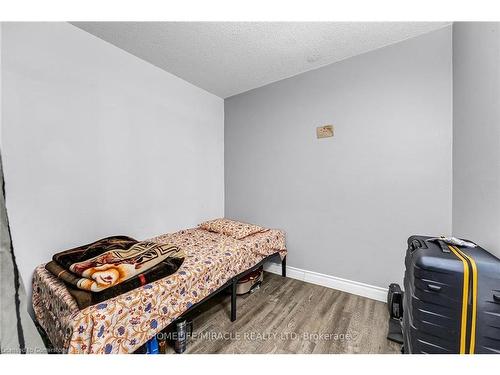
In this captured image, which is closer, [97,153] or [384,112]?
[97,153]

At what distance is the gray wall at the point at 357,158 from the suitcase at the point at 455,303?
39.4 inches

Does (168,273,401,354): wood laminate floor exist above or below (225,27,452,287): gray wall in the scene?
below

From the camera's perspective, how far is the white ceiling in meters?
1.64

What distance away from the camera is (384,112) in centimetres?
192

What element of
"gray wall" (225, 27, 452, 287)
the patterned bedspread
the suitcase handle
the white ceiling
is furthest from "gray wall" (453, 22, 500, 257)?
the patterned bedspread

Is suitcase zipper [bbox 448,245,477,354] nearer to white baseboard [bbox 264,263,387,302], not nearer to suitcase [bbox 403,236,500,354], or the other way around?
suitcase [bbox 403,236,500,354]

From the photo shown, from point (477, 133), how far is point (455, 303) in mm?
1044

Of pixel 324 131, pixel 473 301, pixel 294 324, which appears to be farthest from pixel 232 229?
pixel 473 301

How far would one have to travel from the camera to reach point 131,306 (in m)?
1.12

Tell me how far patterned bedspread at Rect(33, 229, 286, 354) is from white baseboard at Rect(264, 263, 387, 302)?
851mm
